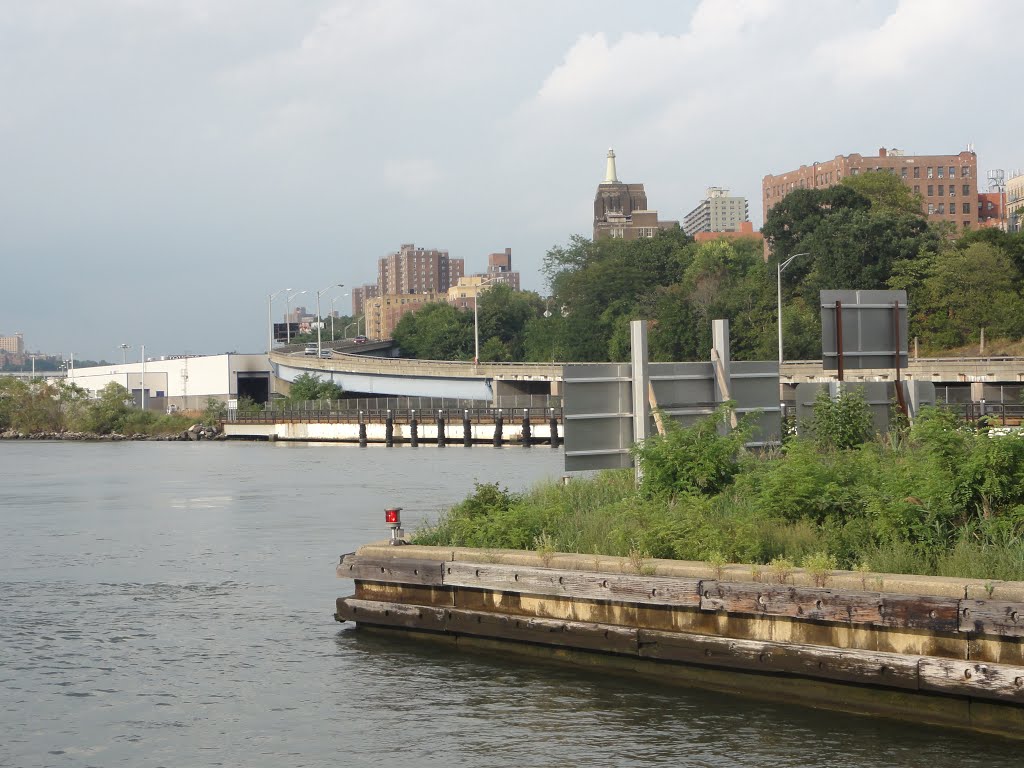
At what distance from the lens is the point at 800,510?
15648 millimetres

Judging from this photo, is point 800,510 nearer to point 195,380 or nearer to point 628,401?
point 628,401

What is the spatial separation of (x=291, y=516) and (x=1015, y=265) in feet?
258

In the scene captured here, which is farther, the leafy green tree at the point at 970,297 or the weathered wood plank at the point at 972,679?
the leafy green tree at the point at 970,297

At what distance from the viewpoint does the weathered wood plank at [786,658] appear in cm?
1291

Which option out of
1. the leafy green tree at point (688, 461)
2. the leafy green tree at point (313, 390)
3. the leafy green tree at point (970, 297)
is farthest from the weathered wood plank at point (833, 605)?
the leafy green tree at point (313, 390)

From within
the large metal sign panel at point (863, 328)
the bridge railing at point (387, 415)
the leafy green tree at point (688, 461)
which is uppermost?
the large metal sign panel at point (863, 328)

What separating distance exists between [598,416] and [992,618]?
7006mm

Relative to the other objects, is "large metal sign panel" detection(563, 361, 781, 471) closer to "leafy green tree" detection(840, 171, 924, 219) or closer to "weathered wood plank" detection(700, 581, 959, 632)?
"weathered wood plank" detection(700, 581, 959, 632)

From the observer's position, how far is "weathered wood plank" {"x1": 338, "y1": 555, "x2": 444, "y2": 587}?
55.6 feet

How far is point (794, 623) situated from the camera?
1366 cm

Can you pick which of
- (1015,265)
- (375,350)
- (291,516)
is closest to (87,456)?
(291,516)

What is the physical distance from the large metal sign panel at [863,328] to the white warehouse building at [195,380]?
449ft

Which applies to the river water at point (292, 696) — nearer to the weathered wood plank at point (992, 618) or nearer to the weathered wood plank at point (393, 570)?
the weathered wood plank at point (393, 570)

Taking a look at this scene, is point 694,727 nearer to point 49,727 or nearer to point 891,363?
point 49,727
